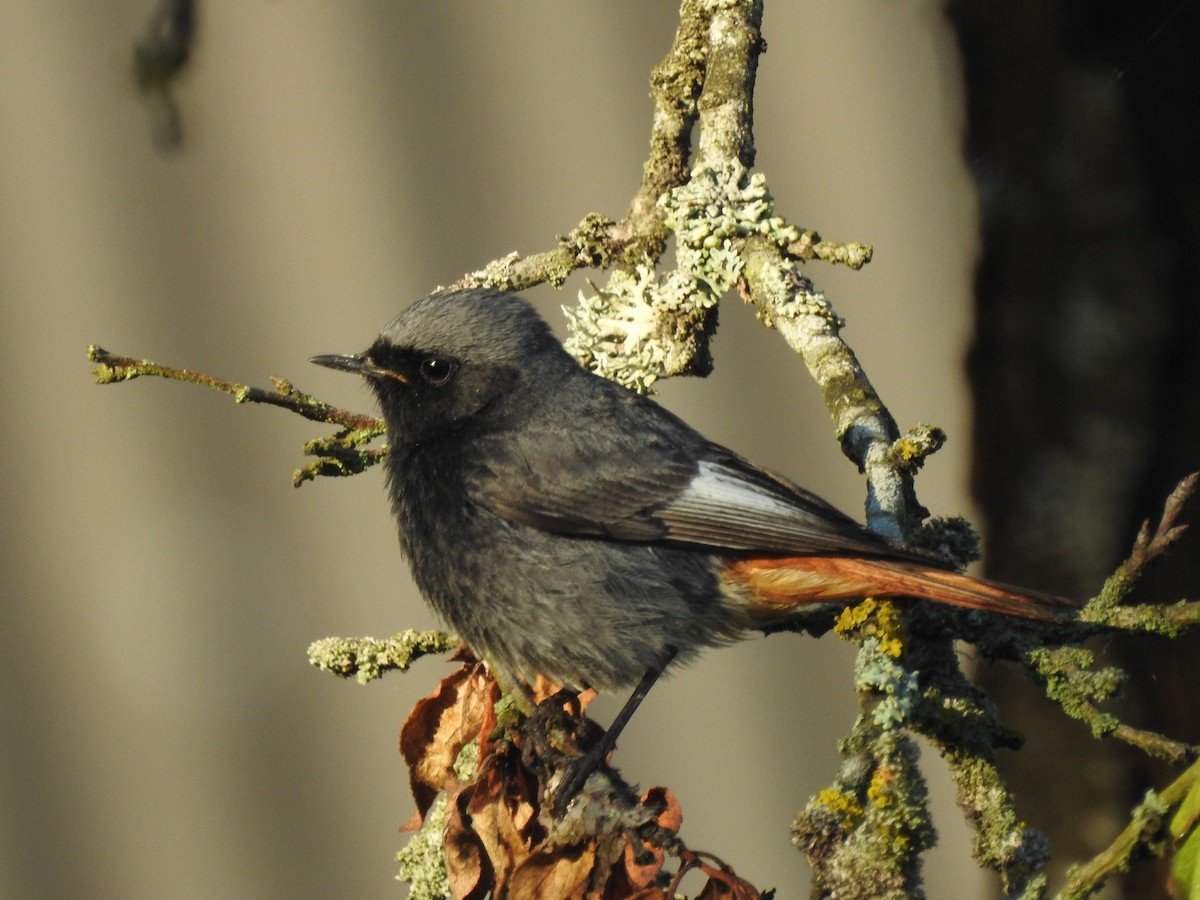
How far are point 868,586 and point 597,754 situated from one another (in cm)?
70

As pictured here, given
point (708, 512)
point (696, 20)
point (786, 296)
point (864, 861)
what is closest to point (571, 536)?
point (708, 512)

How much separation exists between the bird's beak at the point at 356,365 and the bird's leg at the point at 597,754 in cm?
102

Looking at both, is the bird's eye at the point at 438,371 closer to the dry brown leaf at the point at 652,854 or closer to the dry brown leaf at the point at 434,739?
the dry brown leaf at the point at 434,739

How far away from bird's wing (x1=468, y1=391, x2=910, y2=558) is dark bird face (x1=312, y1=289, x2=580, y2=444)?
5.4 inches

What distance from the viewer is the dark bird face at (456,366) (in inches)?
128

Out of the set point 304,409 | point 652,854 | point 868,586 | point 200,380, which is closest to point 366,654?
point 304,409

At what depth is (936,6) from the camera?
13.7ft

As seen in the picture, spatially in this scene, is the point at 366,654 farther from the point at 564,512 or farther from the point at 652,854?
the point at 652,854

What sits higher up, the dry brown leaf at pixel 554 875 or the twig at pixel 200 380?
the twig at pixel 200 380

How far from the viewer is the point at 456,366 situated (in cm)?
330

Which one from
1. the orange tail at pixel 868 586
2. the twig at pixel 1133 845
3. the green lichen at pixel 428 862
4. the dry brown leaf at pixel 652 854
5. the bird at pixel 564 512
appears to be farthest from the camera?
the bird at pixel 564 512

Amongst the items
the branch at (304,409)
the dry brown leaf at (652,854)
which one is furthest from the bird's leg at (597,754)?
the branch at (304,409)

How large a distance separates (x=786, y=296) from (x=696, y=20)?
3.55 feet

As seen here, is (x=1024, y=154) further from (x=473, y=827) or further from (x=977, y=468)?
(x=473, y=827)
